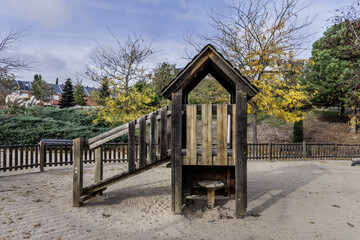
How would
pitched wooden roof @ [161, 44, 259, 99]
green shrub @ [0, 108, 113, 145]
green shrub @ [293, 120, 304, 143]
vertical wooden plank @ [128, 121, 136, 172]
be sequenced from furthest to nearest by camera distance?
green shrub @ [293, 120, 304, 143]
green shrub @ [0, 108, 113, 145]
vertical wooden plank @ [128, 121, 136, 172]
pitched wooden roof @ [161, 44, 259, 99]

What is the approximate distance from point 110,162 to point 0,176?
4850 mm

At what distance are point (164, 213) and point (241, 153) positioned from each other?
228 cm

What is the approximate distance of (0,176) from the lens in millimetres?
8938

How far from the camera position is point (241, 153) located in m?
5.51

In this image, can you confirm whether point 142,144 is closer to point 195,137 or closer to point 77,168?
point 195,137

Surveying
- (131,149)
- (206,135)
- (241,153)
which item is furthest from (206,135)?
(131,149)

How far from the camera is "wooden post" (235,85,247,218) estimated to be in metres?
5.49

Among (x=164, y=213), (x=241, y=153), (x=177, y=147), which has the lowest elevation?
(x=164, y=213)

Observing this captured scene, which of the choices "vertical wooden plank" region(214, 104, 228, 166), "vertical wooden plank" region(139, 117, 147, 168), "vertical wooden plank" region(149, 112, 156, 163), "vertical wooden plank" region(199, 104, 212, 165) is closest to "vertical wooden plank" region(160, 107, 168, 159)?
"vertical wooden plank" region(149, 112, 156, 163)

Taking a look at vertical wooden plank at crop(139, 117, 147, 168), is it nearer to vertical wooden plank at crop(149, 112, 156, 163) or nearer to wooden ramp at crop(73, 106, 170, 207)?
wooden ramp at crop(73, 106, 170, 207)

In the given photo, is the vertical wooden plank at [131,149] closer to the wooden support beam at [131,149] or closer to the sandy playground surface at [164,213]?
the wooden support beam at [131,149]

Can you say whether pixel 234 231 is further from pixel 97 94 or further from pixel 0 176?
pixel 97 94

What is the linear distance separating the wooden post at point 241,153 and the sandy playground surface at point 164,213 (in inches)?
15.8

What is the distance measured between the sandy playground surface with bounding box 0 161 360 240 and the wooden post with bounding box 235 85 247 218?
1.32 ft
